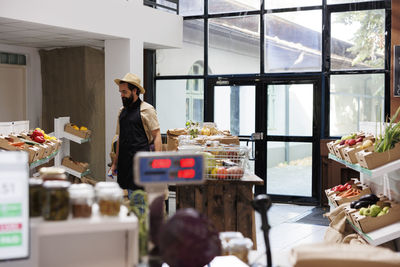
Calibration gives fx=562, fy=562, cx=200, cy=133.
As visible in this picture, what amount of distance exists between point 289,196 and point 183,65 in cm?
287

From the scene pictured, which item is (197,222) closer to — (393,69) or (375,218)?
(375,218)

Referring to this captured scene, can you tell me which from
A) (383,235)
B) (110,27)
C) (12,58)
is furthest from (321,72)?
(383,235)

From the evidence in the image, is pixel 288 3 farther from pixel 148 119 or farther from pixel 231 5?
pixel 148 119

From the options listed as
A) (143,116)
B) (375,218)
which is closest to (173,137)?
(143,116)

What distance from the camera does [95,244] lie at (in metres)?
1.95

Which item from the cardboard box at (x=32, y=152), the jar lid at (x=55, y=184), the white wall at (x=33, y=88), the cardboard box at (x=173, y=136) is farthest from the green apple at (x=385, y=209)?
the white wall at (x=33, y=88)

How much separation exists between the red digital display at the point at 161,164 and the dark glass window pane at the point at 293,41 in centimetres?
717

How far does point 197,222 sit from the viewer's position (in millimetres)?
1757

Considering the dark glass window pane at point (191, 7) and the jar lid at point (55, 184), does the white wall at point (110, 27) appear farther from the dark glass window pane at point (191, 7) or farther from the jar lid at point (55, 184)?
the jar lid at point (55, 184)

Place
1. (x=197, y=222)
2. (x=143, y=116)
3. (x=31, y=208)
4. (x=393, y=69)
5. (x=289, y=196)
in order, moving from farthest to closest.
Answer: (x=289, y=196) < (x=393, y=69) < (x=143, y=116) < (x=31, y=208) < (x=197, y=222)

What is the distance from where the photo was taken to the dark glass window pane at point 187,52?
956cm

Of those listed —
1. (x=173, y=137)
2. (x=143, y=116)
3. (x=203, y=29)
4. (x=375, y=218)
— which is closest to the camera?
(x=375, y=218)

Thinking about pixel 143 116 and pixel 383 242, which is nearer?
pixel 383 242

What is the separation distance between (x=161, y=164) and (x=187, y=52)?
7946 millimetres
